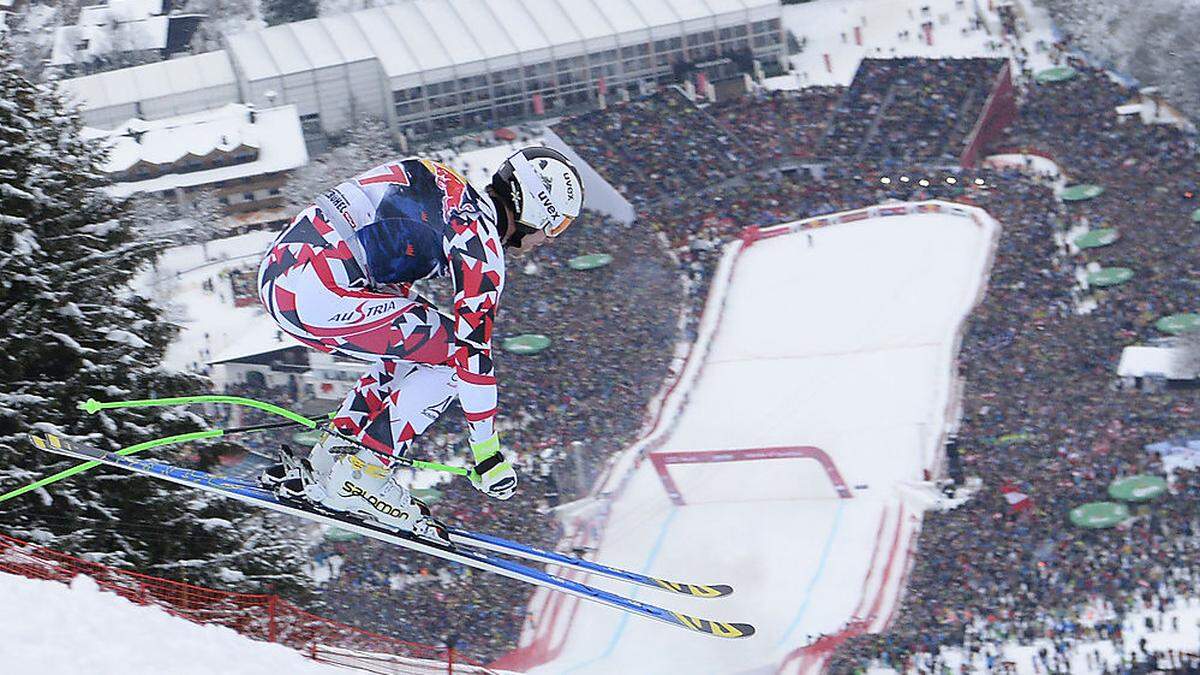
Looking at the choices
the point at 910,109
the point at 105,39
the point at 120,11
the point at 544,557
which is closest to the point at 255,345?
the point at 910,109

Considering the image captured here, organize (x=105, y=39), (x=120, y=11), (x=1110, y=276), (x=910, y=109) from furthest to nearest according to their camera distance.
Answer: (x=120, y=11), (x=105, y=39), (x=910, y=109), (x=1110, y=276)

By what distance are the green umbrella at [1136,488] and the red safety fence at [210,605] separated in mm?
12536

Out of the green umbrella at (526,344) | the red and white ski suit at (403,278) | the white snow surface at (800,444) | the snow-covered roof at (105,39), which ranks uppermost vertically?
the red and white ski suit at (403,278)

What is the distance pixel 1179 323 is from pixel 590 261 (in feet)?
35.9

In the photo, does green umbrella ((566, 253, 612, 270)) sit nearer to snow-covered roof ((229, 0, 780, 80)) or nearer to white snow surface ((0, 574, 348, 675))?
snow-covered roof ((229, 0, 780, 80))

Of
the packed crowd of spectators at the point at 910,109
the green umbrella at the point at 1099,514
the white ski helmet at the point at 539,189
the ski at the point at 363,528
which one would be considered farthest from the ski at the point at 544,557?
the packed crowd of spectators at the point at 910,109

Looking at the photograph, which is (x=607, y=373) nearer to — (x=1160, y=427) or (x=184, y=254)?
(x=1160, y=427)

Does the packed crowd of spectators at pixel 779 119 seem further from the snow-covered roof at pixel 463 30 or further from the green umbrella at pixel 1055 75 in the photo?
the snow-covered roof at pixel 463 30

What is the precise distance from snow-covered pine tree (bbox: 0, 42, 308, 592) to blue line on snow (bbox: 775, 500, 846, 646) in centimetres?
1006

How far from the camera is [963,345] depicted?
1013 inches

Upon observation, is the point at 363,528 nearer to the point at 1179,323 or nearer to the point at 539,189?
the point at 539,189

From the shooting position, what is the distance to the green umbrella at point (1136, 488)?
18797 millimetres

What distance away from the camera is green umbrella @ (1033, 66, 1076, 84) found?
132 feet

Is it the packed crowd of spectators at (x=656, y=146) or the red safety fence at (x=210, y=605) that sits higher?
the red safety fence at (x=210, y=605)
